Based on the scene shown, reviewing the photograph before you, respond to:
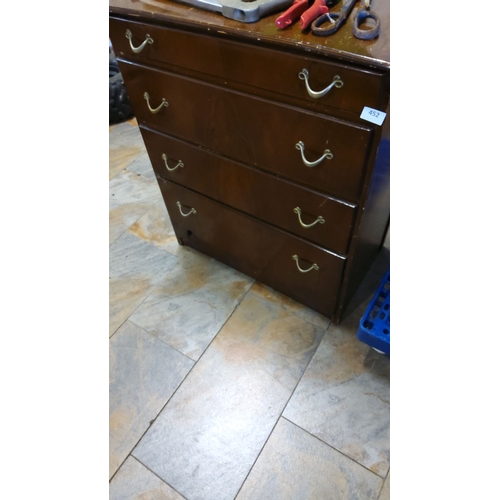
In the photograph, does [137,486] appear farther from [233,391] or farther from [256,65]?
[256,65]

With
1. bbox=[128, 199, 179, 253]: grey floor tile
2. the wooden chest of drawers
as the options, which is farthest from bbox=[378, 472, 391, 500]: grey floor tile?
bbox=[128, 199, 179, 253]: grey floor tile

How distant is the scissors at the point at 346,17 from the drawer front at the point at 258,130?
5.6 inches

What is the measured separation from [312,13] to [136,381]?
1069 millimetres

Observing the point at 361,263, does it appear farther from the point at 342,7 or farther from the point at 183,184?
the point at 342,7

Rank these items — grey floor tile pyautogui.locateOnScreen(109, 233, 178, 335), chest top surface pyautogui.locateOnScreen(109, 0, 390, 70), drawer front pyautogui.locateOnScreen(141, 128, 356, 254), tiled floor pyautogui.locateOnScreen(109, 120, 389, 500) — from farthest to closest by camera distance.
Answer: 1. grey floor tile pyautogui.locateOnScreen(109, 233, 178, 335)
2. tiled floor pyautogui.locateOnScreen(109, 120, 389, 500)
3. drawer front pyautogui.locateOnScreen(141, 128, 356, 254)
4. chest top surface pyautogui.locateOnScreen(109, 0, 390, 70)

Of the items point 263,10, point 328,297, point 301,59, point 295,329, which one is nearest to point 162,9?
point 263,10

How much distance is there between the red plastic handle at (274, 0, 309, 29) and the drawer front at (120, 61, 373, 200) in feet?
0.48

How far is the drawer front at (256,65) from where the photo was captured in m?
0.63

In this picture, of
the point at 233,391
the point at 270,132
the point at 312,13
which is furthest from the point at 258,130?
the point at 233,391

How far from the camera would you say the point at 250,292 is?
53.4 inches

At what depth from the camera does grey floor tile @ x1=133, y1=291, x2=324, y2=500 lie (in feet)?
3.34

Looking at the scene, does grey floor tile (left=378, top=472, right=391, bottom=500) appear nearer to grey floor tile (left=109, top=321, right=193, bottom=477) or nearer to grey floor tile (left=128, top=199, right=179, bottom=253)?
grey floor tile (left=109, top=321, right=193, bottom=477)

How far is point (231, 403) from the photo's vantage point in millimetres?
1121

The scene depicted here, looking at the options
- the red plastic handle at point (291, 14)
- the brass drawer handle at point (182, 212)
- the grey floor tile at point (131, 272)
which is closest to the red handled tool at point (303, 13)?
the red plastic handle at point (291, 14)
